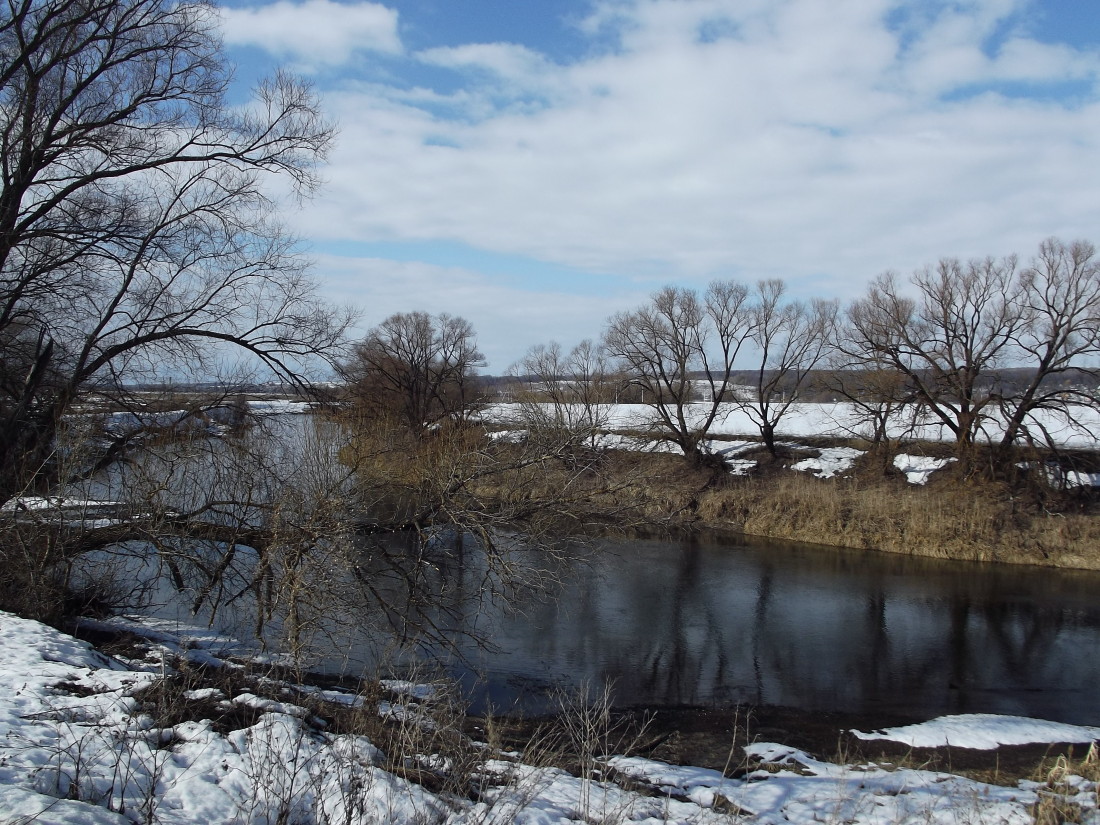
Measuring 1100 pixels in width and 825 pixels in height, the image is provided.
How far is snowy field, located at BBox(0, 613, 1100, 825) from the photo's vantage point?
4047mm

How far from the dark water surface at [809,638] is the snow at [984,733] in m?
0.72

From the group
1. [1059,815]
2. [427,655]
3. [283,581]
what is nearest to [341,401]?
[283,581]

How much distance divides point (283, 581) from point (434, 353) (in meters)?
29.5

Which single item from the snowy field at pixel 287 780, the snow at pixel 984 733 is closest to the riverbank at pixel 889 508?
the snow at pixel 984 733

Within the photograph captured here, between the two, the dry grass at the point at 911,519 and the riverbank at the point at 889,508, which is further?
the riverbank at the point at 889,508

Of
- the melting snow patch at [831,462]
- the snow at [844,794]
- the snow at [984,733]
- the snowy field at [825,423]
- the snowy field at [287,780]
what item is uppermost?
the snowy field at [825,423]

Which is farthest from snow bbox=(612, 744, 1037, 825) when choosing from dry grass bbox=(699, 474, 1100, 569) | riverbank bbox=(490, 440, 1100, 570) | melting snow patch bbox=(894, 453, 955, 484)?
melting snow patch bbox=(894, 453, 955, 484)

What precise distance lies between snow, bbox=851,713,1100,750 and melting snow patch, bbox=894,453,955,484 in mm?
15784

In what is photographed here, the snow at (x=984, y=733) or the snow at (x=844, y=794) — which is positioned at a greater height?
the snow at (x=844, y=794)

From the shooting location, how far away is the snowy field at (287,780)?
4047 mm

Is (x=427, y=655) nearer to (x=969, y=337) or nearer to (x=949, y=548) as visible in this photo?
(x=949, y=548)

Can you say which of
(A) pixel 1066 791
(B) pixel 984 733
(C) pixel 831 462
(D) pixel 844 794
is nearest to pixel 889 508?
(C) pixel 831 462

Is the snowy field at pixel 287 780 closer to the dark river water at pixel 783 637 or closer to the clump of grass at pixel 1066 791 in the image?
the clump of grass at pixel 1066 791

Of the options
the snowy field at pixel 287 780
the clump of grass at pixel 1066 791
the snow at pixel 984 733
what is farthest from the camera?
the snow at pixel 984 733
